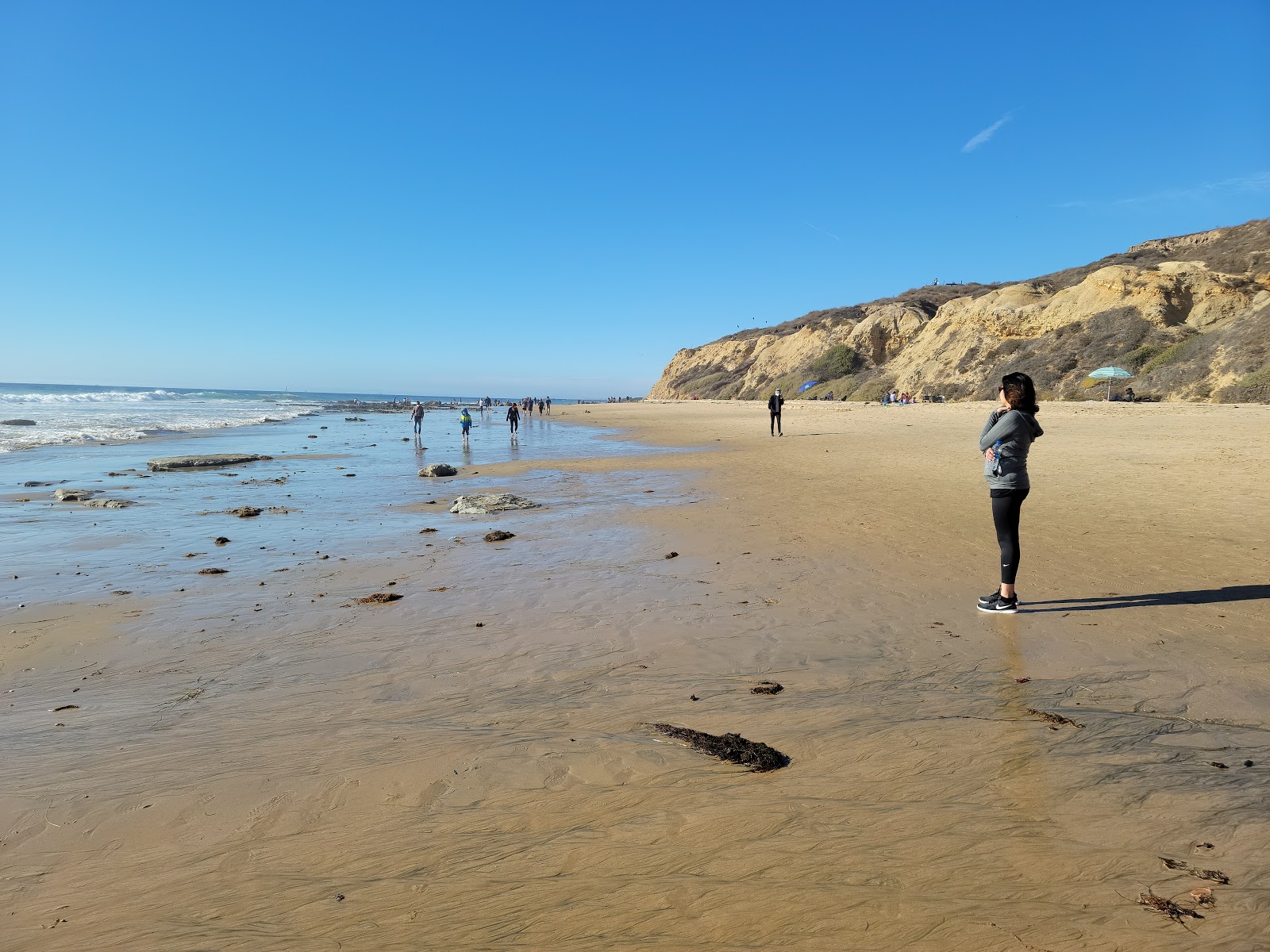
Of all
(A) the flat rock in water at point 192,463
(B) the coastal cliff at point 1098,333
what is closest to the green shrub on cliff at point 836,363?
(B) the coastal cliff at point 1098,333

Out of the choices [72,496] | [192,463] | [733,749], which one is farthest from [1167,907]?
[192,463]

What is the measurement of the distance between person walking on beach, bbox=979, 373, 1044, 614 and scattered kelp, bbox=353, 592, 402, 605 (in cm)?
552

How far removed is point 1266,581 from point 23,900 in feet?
29.5

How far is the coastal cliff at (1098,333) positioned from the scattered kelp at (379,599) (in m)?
32.2

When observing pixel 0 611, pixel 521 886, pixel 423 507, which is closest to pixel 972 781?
pixel 521 886

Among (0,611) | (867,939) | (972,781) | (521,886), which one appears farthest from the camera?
(0,611)

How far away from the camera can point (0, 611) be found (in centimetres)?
627

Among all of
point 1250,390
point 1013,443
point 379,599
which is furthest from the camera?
point 1250,390

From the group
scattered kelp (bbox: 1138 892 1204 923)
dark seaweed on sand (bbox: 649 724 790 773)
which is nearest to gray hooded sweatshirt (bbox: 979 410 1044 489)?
dark seaweed on sand (bbox: 649 724 790 773)

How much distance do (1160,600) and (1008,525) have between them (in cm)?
149

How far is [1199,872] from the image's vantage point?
2367 mm

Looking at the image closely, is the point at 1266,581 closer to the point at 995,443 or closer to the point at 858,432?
the point at 995,443

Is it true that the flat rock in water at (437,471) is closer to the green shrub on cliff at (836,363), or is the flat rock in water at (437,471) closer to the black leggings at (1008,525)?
the black leggings at (1008,525)

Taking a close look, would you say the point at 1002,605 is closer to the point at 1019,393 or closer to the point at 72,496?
the point at 1019,393
